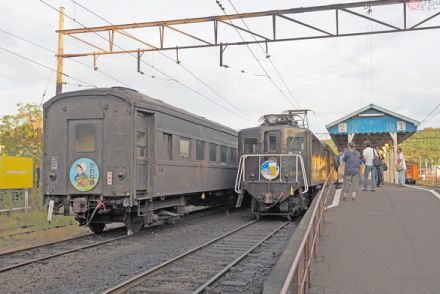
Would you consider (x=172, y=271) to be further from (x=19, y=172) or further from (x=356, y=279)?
(x=19, y=172)

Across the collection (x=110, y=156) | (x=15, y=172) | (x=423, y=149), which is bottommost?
(x=15, y=172)

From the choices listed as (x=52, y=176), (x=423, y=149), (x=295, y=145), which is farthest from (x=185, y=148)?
(x=423, y=149)

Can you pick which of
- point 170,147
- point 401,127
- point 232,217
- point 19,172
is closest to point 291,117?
point 232,217

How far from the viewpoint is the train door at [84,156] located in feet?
37.3

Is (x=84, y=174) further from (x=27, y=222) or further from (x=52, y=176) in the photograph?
(x=27, y=222)

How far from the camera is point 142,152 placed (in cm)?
1177

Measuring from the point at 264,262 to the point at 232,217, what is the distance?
8.52 meters

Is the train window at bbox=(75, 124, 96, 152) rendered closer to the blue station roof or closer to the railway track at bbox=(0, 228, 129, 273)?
the railway track at bbox=(0, 228, 129, 273)

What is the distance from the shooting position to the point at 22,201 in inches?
672

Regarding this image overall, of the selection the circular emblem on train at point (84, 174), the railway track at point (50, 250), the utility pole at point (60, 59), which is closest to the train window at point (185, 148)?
the railway track at point (50, 250)

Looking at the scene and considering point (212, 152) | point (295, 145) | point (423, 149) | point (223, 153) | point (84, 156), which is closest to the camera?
point (84, 156)

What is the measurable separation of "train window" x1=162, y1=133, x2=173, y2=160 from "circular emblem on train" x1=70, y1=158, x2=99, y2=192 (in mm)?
1956

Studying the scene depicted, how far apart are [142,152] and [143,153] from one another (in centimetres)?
5

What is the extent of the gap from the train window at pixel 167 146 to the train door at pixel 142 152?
680 millimetres
